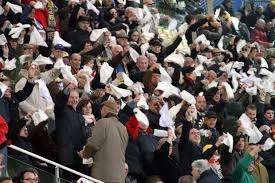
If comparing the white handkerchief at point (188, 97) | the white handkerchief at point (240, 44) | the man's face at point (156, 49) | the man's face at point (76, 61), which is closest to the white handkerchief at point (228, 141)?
the white handkerchief at point (188, 97)

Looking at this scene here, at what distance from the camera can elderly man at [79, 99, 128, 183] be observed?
37.6ft

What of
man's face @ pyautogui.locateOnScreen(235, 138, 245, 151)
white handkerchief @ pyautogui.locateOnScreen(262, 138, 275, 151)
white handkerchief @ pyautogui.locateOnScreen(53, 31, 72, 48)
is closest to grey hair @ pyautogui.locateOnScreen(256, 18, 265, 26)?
white handkerchief @ pyautogui.locateOnScreen(262, 138, 275, 151)

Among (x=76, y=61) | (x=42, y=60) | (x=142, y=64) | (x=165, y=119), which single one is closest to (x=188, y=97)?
(x=142, y=64)

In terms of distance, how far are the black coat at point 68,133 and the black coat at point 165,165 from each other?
104 cm

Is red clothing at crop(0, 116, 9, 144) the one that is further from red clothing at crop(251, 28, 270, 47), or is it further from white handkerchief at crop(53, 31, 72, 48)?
red clothing at crop(251, 28, 270, 47)

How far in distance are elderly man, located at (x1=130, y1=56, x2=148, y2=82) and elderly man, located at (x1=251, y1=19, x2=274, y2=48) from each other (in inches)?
282

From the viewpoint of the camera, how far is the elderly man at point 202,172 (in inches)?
472

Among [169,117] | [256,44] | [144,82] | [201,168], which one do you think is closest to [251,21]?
[256,44]

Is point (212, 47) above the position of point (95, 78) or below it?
below

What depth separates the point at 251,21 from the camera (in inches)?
892

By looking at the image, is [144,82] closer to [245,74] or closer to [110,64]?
[110,64]

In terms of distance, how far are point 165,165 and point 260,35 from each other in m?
10.4

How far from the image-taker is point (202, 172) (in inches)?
474

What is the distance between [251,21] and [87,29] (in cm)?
738
